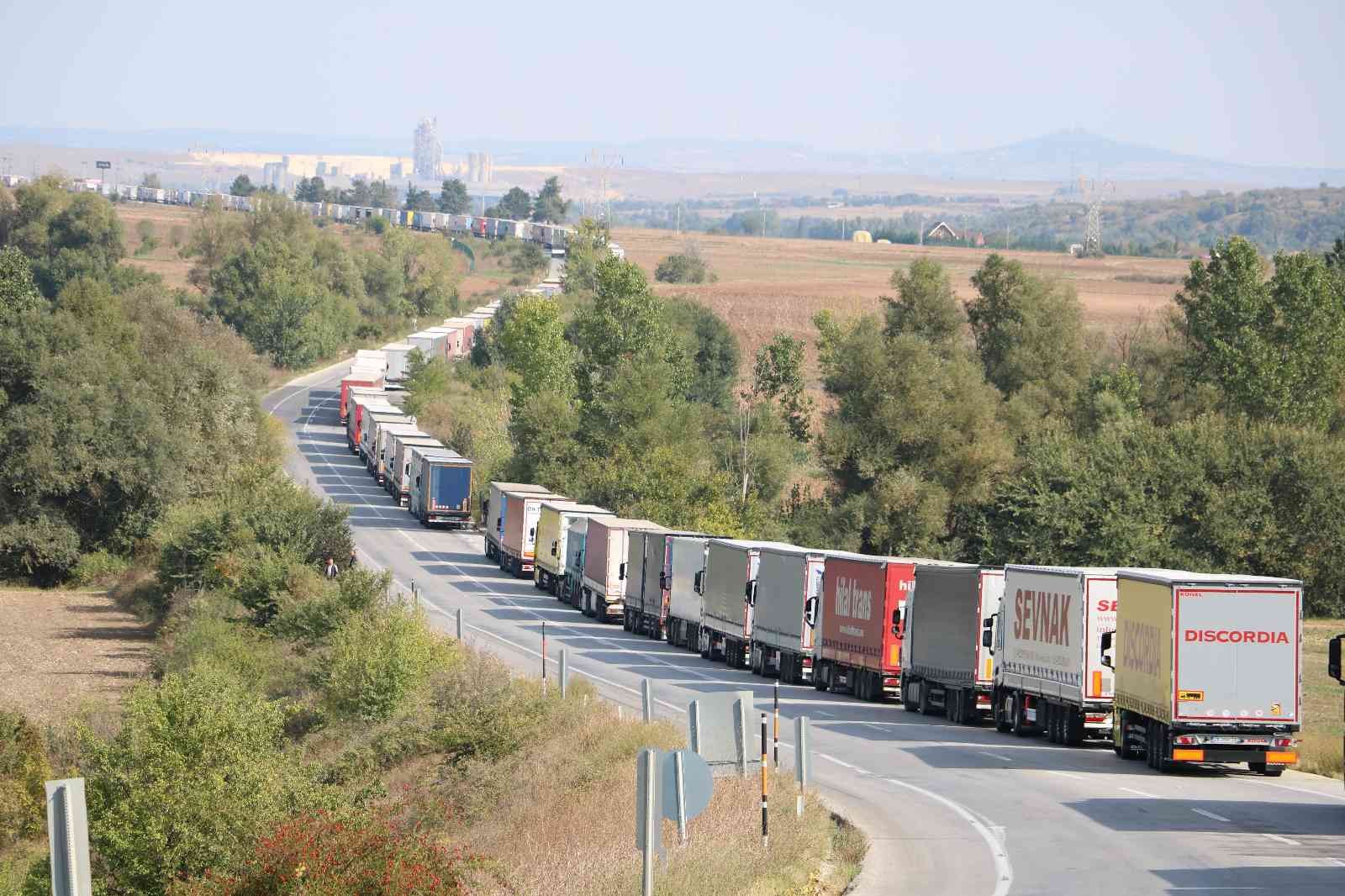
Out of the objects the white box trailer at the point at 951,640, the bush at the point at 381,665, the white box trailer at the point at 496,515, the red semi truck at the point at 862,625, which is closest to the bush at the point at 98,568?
the white box trailer at the point at 496,515

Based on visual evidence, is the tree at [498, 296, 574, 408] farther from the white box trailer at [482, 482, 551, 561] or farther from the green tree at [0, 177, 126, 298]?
the green tree at [0, 177, 126, 298]

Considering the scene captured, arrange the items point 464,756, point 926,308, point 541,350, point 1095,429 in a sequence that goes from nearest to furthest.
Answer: point 464,756
point 1095,429
point 926,308
point 541,350

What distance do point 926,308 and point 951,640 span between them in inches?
2439

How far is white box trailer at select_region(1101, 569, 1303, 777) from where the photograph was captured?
2712cm

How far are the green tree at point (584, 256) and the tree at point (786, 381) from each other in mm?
53448

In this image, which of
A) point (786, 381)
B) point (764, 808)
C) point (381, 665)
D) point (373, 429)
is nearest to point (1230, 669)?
point (764, 808)

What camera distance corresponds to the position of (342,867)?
1509cm

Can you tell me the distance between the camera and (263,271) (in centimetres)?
15375

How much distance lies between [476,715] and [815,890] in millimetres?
11885

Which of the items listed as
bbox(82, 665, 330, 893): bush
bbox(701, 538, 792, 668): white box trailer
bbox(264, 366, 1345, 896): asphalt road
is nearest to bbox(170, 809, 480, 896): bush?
bbox(82, 665, 330, 893): bush

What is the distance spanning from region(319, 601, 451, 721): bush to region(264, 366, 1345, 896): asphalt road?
4485mm

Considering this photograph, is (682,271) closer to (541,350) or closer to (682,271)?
(682,271)

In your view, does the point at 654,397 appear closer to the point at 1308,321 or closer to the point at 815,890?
the point at 1308,321

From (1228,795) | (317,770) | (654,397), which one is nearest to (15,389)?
(654,397)
